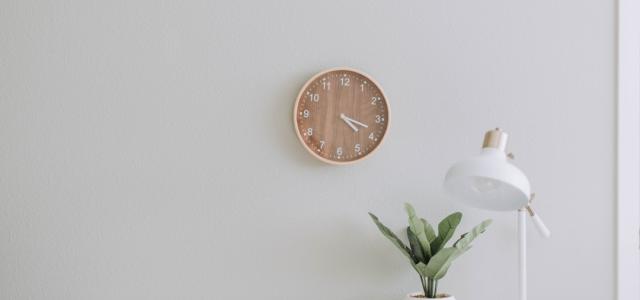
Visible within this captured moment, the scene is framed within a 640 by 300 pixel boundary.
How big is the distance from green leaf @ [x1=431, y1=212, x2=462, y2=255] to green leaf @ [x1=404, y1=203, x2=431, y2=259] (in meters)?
0.02

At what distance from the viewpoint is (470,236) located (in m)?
2.25

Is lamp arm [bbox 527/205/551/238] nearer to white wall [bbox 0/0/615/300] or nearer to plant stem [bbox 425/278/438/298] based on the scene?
white wall [bbox 0/0/615/300]

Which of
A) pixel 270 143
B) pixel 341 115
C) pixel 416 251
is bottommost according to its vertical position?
pixel 416 251

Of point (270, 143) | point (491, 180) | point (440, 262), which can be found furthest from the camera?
point (270, 143)

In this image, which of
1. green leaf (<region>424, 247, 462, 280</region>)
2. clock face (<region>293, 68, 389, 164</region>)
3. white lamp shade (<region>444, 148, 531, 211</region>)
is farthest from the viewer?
clock face (<region>293, 68, 389, 164</region>)

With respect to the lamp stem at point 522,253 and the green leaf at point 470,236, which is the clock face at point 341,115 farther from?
the lamp stem at point 522,253

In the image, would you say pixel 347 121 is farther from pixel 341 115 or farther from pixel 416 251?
pixel 416 251

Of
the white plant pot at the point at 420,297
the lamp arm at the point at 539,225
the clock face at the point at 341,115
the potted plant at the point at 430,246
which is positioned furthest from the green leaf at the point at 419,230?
the lamp arm at the point at 539,225

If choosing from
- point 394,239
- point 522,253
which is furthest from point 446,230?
point 522,253

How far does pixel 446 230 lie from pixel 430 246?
0.07m

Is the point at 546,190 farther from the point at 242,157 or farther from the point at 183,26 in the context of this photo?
the point at 183,26

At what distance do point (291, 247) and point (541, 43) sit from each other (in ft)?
3.30

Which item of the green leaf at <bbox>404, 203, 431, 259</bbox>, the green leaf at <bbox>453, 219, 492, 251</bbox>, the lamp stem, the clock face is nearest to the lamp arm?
the lamp stem

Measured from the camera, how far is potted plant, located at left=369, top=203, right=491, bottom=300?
2201mm
